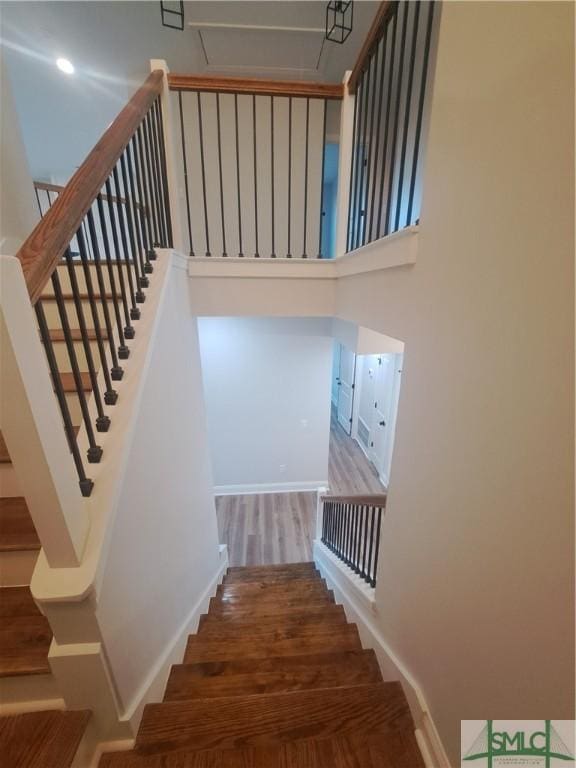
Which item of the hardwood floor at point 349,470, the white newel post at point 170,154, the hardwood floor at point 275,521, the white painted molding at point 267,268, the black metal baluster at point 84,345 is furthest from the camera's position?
the hardwood floor at point 349,470

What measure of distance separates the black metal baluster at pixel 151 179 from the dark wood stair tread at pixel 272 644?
223 cm

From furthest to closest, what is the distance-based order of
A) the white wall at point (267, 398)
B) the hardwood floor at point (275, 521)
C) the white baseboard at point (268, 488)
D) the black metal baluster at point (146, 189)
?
the white baseboard at point (268, 488)
the white wall at point (267, 398)
the hardwood floor at point (275, 521)
the black metal baluster at point (146, 189)

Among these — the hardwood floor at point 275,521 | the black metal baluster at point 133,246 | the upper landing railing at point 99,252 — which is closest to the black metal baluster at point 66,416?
the upper landing railing at point 99,252

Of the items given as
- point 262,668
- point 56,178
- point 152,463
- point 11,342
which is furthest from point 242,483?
point 56,178

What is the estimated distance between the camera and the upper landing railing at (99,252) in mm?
792

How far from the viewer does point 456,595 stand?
89 centimetres

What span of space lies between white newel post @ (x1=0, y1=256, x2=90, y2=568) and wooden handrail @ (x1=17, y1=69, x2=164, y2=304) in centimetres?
9

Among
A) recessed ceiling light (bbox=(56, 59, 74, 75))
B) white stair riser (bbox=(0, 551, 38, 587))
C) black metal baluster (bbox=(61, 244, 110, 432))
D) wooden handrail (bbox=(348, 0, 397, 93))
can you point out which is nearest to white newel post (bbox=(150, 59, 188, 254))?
wooden handrail (bbox=(348, 0, 397, 93))

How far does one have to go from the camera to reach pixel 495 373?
730mm

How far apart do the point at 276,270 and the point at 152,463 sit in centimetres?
155

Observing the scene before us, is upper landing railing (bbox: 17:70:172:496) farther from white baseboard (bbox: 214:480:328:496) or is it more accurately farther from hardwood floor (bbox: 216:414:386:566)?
white baseboard (bbox: 214:480:328:496)

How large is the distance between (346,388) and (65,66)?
19.6ft

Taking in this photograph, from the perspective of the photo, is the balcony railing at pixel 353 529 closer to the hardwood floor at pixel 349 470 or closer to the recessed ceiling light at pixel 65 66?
the hardwood floor at pixel 349 470

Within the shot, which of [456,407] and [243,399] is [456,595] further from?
[243,399]
